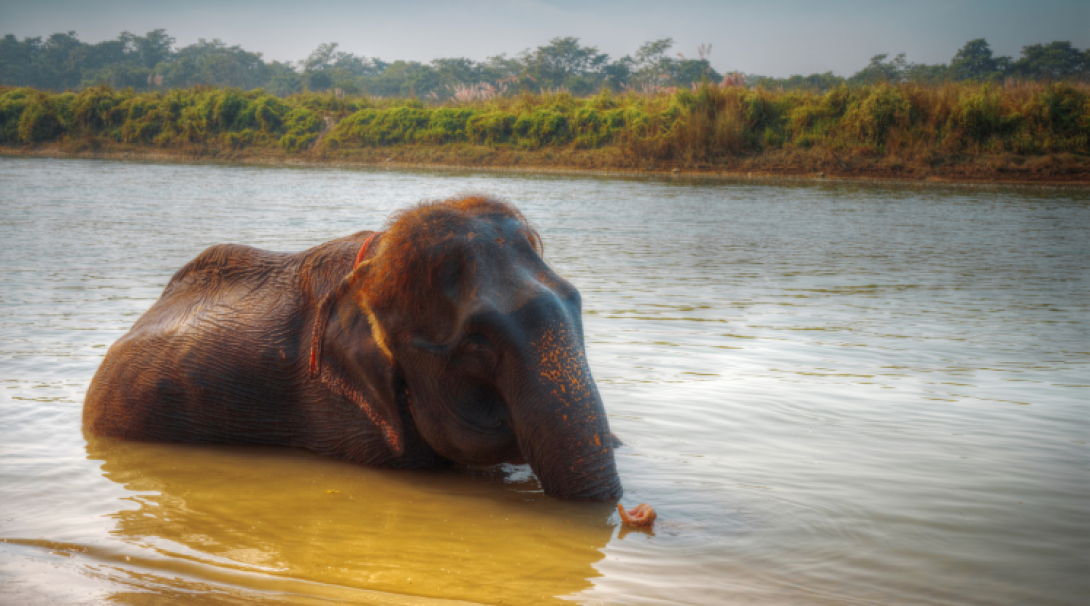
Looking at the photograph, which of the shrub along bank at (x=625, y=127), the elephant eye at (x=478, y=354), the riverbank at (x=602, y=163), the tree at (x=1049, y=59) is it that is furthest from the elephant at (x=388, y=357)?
the tree at (x=1049, y=59)

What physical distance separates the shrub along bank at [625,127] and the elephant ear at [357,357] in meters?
21.1

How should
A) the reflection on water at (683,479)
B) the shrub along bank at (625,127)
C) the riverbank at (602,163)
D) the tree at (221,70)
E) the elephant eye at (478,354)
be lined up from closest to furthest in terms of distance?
1. the reflection on water at (683,479)
2. the elephant eye at (478,354)
3. the riverbank at (602,163)
4. the shrub along bank at (625,127)
5. the tree at (221,70)

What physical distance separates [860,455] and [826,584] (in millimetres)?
1255

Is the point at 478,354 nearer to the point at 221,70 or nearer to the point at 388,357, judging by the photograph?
the point at 388,357

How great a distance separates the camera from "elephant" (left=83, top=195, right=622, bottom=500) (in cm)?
286

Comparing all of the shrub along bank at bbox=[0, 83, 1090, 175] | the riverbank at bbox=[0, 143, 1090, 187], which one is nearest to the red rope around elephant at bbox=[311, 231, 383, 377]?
the riverbank at bbox=[0, 143, 1090, 187]

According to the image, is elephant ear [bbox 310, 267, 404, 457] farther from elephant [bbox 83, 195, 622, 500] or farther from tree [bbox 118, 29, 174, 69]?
tree [bbox 118, 29, 174, 69]

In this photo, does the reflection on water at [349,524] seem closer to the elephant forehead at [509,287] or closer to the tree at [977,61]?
the elephant forehead at [509,287]

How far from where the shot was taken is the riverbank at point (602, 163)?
20859mm

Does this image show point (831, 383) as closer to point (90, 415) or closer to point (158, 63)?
point (90, 415)

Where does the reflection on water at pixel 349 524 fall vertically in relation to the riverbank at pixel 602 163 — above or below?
below

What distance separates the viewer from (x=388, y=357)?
3.04 m

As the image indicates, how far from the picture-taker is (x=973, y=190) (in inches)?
760

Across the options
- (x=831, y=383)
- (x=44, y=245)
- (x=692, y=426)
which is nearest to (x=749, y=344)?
(x=831, y=383)
